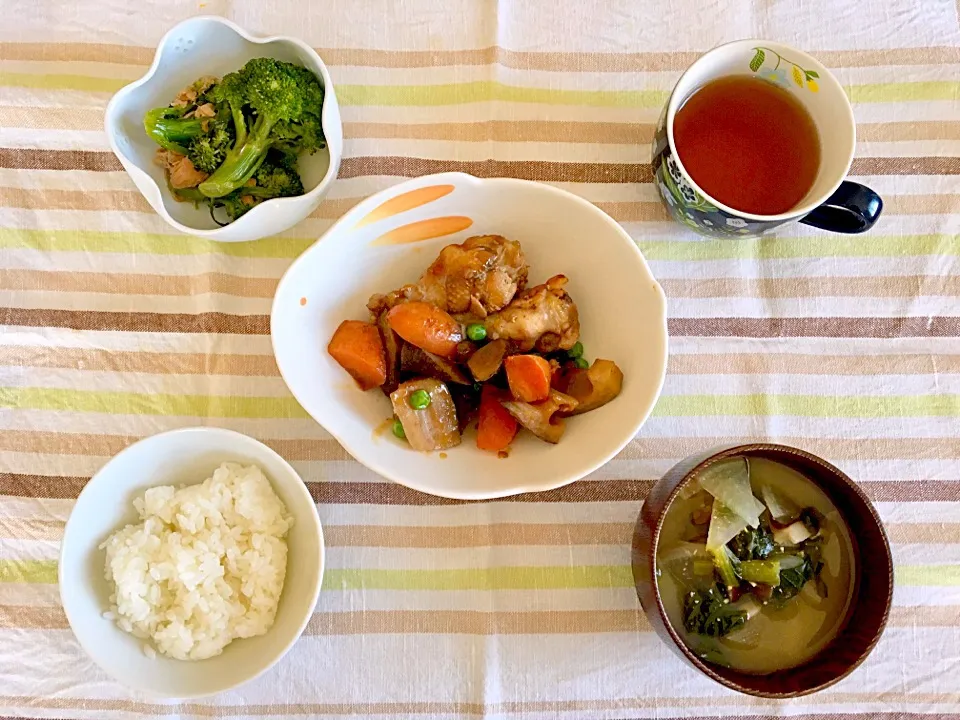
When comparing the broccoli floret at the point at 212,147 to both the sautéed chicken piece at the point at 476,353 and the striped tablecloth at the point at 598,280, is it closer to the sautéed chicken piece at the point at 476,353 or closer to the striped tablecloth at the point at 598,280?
the striped tablecloth at the point at 598,280

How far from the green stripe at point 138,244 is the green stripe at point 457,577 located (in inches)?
33.7

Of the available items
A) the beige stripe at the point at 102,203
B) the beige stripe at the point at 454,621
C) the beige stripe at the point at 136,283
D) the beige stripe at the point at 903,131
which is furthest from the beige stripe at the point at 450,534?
the beige stripe at the point at 903,131

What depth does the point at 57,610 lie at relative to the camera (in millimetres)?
1892

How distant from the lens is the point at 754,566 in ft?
5.57

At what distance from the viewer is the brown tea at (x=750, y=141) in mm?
1837

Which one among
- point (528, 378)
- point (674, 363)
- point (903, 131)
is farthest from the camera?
point (903, 131)

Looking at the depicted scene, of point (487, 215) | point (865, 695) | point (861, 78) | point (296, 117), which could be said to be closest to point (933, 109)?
point (861, 78)

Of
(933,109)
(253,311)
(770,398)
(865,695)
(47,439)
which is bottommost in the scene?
(865,695)

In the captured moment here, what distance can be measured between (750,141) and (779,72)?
18 centimetres

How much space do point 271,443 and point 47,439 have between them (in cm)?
61

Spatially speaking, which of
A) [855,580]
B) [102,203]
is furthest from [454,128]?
[855,580]

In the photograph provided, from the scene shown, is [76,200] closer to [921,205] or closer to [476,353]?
[476,353]

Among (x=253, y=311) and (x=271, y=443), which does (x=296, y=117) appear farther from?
(x=271, y=443)

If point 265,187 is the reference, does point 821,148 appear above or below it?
above
